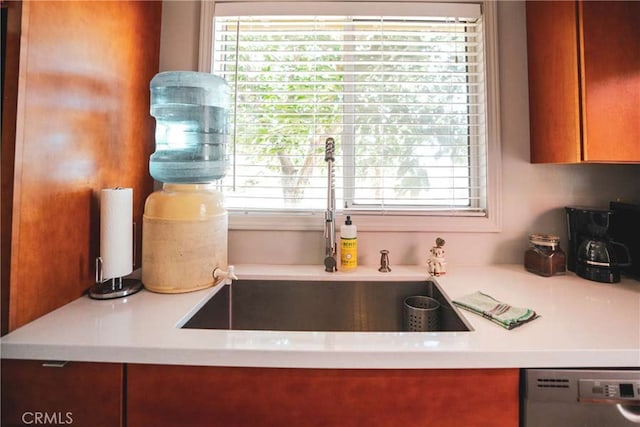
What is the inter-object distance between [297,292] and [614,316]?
39.7 inches

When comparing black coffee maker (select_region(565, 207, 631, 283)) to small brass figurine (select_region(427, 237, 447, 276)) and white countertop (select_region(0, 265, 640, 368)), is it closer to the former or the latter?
white countertop (select_region(0, 265, 640, 368))

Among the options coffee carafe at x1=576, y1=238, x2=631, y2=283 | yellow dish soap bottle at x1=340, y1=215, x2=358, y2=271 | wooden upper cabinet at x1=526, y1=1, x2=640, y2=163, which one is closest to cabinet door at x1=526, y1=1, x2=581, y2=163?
wooden upper cabinet at x1=526, y1=1, x2=640, y2=163

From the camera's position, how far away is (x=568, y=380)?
2.15 ft

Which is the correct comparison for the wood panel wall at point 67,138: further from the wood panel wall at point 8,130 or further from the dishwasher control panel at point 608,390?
the dishwasher control panel at point 608,390

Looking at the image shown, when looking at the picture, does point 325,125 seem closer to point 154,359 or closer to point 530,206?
point 530,206

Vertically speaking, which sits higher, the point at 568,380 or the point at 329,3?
the point at 329,3

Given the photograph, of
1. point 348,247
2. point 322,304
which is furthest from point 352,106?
point 322,304

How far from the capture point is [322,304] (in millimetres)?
1186

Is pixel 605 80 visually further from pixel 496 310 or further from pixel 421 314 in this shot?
pixel 421 314

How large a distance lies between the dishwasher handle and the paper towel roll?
1392 millimetres

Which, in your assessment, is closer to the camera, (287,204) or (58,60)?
Answer: (58,60)

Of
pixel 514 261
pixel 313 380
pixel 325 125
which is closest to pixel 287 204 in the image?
pixel 325 125

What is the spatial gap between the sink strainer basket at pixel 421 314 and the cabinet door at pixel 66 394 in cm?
90

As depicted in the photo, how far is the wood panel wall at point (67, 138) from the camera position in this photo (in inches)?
28.5
